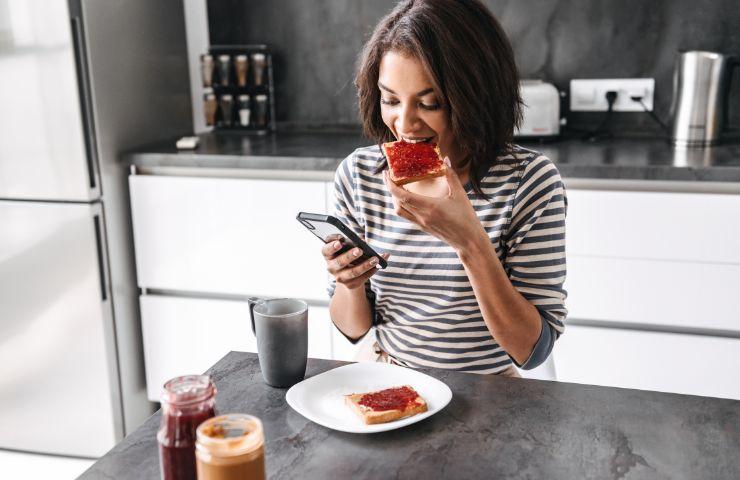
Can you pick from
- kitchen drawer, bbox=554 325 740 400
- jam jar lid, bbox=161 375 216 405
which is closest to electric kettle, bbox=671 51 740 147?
kitchen drawer, bbox=554 325 740 400

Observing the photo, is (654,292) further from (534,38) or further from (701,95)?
(534,38)

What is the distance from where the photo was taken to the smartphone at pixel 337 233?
1099 millimetres

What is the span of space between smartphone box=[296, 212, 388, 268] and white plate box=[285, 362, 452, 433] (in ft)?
0.59

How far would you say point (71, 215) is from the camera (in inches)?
86.7

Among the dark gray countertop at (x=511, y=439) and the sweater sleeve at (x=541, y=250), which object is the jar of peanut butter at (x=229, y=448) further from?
the sweater sleeve at (x=541, y=250)

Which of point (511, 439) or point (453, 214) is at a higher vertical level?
point (453, 214)

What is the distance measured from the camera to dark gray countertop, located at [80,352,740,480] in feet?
2.67

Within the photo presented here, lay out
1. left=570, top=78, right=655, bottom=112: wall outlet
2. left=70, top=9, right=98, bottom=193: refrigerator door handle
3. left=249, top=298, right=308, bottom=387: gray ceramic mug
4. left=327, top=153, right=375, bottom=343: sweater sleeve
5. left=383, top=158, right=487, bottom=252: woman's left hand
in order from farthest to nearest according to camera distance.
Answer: left=570, top=78, right=655, bottom=112: wall outlet < left=70, top=9, right=98, bottom=193: refrigerator door handle < left=327, top=153, right=375, bottom=343: sweater sleeve < left=383, top=158, right=487, bottom=252: woman's left hand < left=249, top=298, right=308, bottom=387: gray ceramic mug

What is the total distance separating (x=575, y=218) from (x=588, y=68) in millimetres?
753

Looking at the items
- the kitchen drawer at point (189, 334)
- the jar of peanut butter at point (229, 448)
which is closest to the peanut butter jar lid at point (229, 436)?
the jar of peanut butter at point (229, 448)

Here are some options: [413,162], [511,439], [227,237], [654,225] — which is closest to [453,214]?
[413,162]

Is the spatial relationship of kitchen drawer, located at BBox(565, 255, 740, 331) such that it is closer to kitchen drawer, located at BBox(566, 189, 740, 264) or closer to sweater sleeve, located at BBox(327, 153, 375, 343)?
kitchen drawer, located at BBox(566, 189, 740, 264)

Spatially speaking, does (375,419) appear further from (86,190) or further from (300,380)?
(86,190)

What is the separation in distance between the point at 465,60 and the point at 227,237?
1243 millimetres
